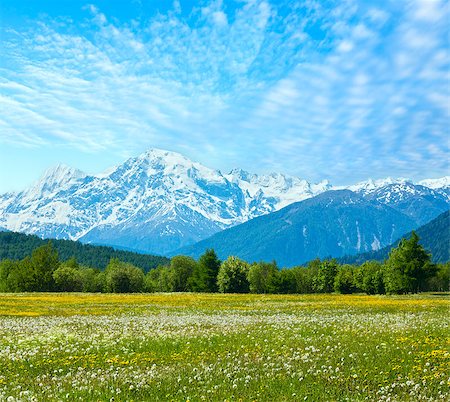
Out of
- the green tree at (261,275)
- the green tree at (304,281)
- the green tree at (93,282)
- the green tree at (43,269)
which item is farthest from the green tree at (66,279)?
the green tree at (304,281)

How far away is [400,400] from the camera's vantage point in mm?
10688

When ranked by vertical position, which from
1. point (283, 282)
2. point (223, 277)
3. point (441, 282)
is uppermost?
point (223, 277)

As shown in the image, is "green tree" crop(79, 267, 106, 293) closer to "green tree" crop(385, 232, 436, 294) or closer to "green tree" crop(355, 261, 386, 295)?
"green tree" crop(355, 261, 386, 295)

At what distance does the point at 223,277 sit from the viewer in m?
122

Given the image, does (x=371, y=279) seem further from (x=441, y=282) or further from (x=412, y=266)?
(x=441, y=282)

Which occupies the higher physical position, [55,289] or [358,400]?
[55,289]

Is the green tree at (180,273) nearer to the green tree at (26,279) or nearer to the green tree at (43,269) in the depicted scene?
the green tree at (43,269)

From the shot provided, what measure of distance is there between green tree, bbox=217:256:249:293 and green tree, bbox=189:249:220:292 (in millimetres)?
4055

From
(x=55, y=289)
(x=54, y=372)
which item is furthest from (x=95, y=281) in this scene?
(x=54, y=372)

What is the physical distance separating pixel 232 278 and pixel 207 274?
8.80m

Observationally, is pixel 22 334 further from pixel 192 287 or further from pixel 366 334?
pixel 192 287

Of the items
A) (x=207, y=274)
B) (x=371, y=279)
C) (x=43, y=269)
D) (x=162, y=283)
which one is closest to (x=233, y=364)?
(x=207, y=274)

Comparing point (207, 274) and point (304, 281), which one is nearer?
point (207, 274)

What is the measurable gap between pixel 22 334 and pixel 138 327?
19.8 feet
